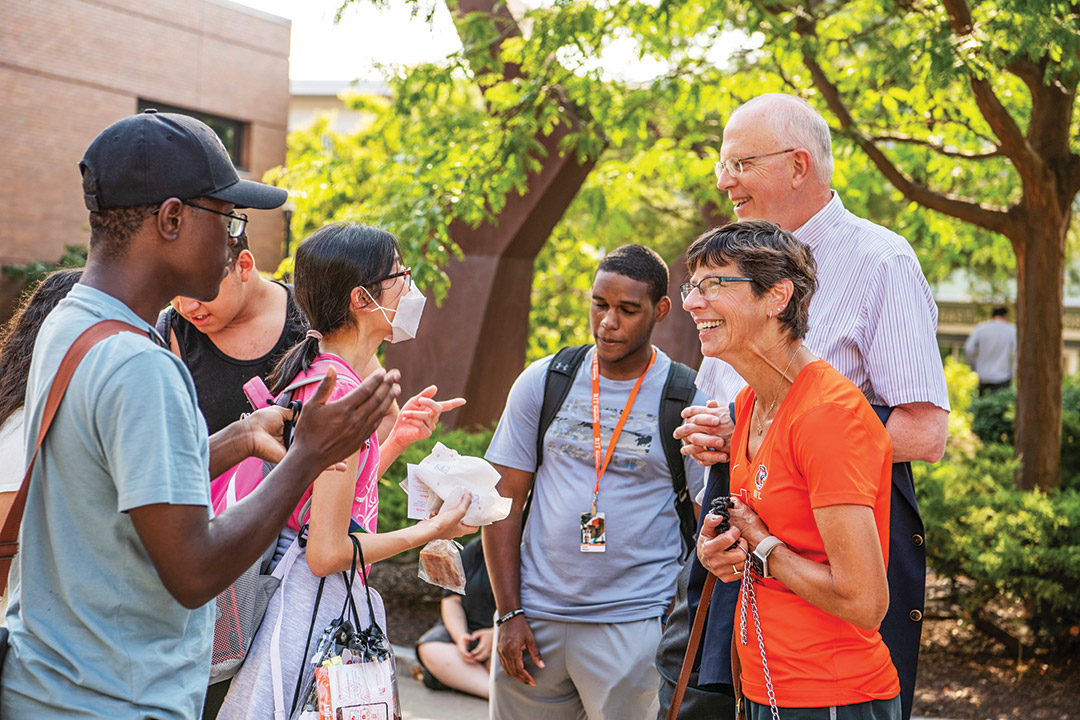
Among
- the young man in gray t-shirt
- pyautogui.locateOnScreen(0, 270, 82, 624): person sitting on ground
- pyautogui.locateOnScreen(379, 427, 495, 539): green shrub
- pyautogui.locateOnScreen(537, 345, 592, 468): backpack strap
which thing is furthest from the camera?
pyautogui.locateOnScreen(379, 427, 495, 539): green shrub

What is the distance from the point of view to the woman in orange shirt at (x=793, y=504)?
226 centimetres

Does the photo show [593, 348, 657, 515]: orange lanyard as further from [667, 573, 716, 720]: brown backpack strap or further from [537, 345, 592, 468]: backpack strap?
[667, 573, 716, 720]: brown backpack strap

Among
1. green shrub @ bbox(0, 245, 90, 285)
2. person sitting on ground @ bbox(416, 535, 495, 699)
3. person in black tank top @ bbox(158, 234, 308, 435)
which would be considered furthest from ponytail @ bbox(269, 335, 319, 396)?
green shrub @ bbox(0, 245, 90, 285)

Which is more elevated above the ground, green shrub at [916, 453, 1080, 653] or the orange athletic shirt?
the orange athletic shirt

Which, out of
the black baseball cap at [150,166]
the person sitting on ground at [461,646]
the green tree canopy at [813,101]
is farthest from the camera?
the green tree canopy at [813,101]

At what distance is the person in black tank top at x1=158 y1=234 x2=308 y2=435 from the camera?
12.1 feet

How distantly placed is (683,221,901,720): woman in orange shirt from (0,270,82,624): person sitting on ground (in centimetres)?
190

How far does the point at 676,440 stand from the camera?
12.1 ft

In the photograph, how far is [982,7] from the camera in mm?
6562

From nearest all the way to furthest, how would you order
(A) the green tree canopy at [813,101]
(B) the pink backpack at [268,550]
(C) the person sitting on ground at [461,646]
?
(B) the pink backpack at [268,550] < (C) the person sitting on ground at [461,646] < (A) the green tree canopy at [813,101]

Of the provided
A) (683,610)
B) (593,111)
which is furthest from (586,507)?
(593,111)

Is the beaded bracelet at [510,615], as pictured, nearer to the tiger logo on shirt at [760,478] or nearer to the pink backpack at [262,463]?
the pink backpack at [262,463]

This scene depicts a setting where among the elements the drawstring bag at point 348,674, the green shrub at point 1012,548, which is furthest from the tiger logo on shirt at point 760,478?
the green shrub at point 1012,548

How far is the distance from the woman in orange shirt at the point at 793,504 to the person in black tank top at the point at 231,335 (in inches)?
68.9
